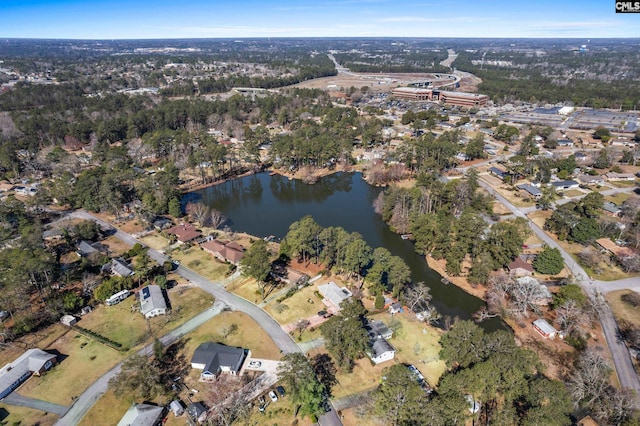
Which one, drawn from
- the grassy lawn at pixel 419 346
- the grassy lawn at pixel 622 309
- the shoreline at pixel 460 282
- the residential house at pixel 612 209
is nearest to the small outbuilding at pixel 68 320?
the grassy lawn at pixel 419 346

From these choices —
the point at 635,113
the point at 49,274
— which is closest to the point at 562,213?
the point at 49,274

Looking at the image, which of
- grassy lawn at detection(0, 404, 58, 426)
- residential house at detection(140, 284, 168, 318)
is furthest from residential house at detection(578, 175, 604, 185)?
grassy lawn at detection(0, 404, 58, 426)

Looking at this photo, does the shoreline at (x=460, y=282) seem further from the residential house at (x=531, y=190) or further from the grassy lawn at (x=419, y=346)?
the residential house at (x=531, y=190)

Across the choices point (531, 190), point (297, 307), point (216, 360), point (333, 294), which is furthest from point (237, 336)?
point (531, 190)

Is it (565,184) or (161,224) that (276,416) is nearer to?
(161,224)

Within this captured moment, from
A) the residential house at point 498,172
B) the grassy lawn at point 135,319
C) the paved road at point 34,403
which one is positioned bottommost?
the paved road at point 34,403

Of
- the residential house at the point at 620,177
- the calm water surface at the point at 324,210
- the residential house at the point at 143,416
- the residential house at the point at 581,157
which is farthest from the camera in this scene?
the residential house at the point at 581,157

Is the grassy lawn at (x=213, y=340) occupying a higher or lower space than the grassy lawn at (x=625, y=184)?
lower
